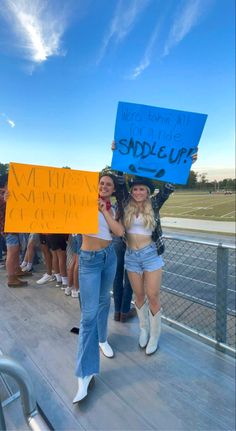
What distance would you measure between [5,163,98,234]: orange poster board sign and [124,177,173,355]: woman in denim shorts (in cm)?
53

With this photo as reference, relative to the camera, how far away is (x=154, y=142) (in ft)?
7.41

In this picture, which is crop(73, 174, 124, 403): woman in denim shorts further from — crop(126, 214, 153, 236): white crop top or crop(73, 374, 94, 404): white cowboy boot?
crop(126, 214, 153, 236): white crop top

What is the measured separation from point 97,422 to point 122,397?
284 millimetres

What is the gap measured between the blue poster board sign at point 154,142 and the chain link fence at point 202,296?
0.88 metres

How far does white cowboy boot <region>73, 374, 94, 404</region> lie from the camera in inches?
76.5

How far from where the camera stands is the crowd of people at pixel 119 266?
2.01 m

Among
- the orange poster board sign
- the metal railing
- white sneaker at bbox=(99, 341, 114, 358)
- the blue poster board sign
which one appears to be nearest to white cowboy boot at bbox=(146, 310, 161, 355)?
white sneaker at bbox=(99, 341, 114, 358)

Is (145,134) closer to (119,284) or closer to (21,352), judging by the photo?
(119,284)

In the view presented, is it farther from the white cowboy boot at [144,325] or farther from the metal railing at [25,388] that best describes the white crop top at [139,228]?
the metal railing at [25,388]

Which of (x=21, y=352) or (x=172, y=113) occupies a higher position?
(x=172, y=113)

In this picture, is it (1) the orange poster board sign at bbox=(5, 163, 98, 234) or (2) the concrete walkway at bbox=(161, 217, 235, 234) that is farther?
(2) the concrete walkway at bbox=(161, 217, 235, 234)

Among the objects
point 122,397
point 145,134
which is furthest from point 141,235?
point 122,397

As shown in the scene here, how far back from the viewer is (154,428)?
1.80 meters

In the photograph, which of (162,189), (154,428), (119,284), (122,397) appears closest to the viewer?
(154,428)
